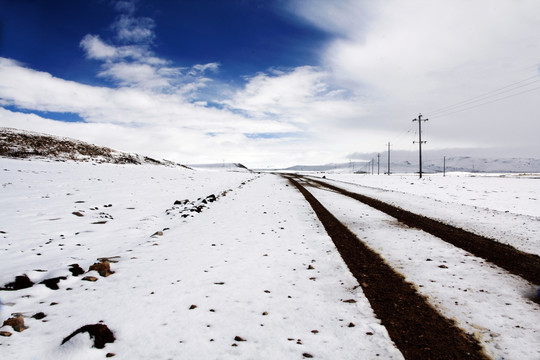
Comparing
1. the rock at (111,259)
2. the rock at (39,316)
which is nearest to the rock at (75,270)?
the rock at (111,259)

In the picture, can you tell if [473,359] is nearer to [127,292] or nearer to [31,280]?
[127,292]

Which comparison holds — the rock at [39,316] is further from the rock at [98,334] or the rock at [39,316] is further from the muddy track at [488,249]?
the muddy track at [488,249]

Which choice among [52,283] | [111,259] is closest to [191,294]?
[52,283]

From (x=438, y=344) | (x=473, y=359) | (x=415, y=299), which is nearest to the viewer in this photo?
(x=473, y=359)

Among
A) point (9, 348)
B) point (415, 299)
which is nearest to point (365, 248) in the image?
point (415, 299)

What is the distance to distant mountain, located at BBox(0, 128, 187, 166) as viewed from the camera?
49.2 m

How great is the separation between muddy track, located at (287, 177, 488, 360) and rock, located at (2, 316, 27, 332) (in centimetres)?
418

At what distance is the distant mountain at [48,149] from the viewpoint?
49.2 meters

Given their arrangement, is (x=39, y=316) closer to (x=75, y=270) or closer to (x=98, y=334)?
(x=98, y=334)

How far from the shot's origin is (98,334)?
9.91 ft

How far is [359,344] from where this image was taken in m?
3.00

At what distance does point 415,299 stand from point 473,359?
4.09 ft

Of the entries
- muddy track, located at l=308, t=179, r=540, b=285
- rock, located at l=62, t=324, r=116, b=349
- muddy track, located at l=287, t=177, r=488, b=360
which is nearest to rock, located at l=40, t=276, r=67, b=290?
rock, located at l=62, t=324, r=116, b=349

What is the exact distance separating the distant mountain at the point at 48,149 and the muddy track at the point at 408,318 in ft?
184
